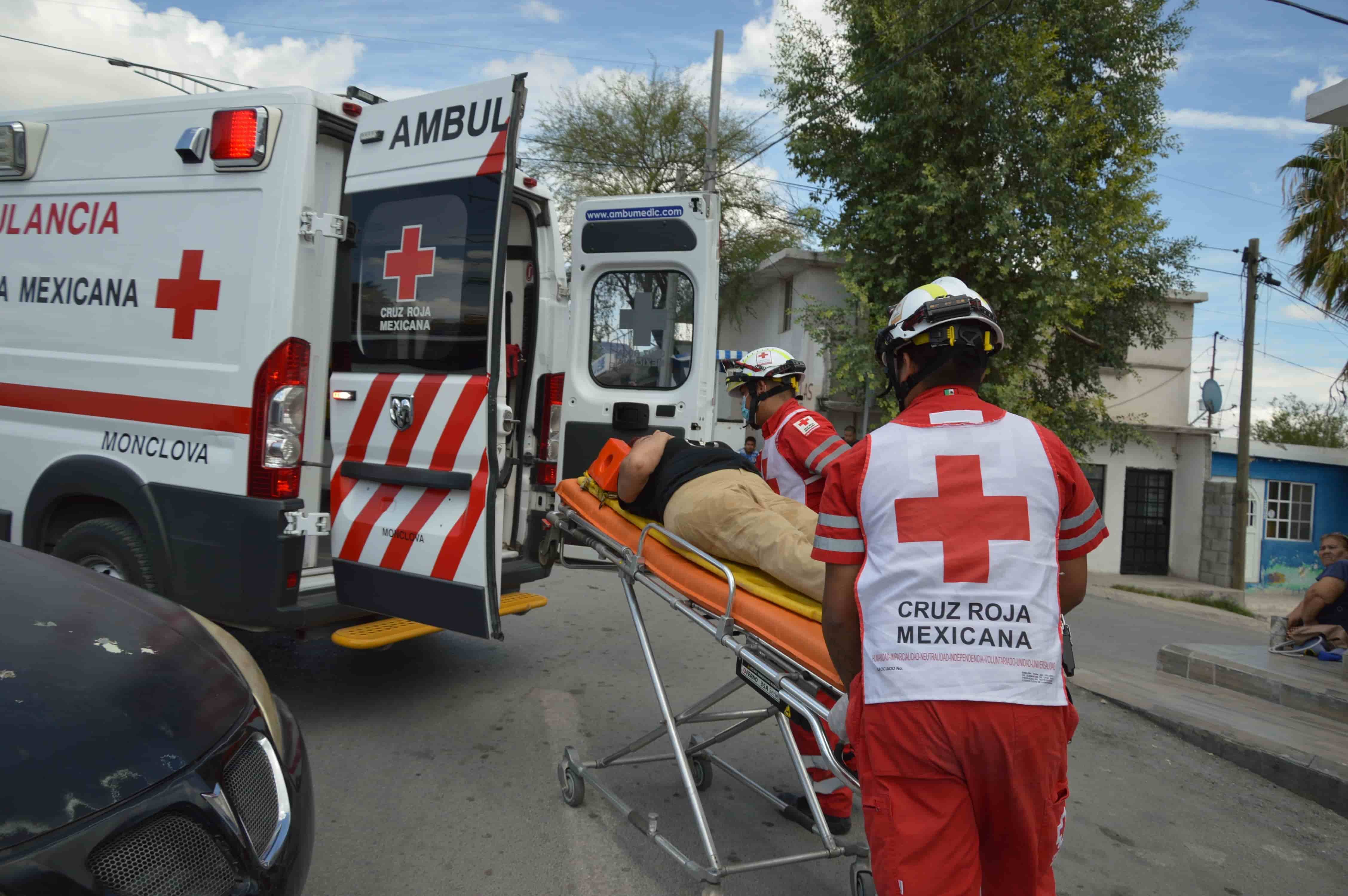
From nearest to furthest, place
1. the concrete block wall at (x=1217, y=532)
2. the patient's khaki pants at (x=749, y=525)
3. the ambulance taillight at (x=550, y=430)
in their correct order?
the patient's khaki pants at (x=749, y=525), the ambulance taillight at (x=550, y=430), the concrete block wall at (x=1217, y=532)

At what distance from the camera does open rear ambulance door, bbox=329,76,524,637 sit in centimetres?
371

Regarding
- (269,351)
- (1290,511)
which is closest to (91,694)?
(269,351)

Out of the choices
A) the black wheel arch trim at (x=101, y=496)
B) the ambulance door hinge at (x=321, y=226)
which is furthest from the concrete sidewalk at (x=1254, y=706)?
the black wheel arch trim at (x=101, y=496)

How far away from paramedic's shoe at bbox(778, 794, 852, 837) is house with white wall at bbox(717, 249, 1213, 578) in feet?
44.7

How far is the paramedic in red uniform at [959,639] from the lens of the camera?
70.0 inches

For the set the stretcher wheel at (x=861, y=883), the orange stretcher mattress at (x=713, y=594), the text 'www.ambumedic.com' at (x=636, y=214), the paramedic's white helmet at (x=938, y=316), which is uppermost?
the text 'www.ambumedic.com' at (x=636, y=214)

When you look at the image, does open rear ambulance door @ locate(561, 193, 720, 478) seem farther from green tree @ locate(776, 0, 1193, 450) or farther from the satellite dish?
the satellite dish

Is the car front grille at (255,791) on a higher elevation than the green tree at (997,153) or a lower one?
lower

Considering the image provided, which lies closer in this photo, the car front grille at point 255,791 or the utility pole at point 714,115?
the car front grille at point 255,791

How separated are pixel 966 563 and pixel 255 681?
1.94 meters

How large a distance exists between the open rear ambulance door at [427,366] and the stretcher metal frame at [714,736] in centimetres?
45

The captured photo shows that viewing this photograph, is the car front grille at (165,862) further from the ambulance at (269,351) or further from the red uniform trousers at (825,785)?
the red uniform trousers at (825,785)

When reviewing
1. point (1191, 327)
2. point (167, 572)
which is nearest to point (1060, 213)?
point (1191, 327)

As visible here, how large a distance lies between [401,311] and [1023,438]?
9.71 ft
